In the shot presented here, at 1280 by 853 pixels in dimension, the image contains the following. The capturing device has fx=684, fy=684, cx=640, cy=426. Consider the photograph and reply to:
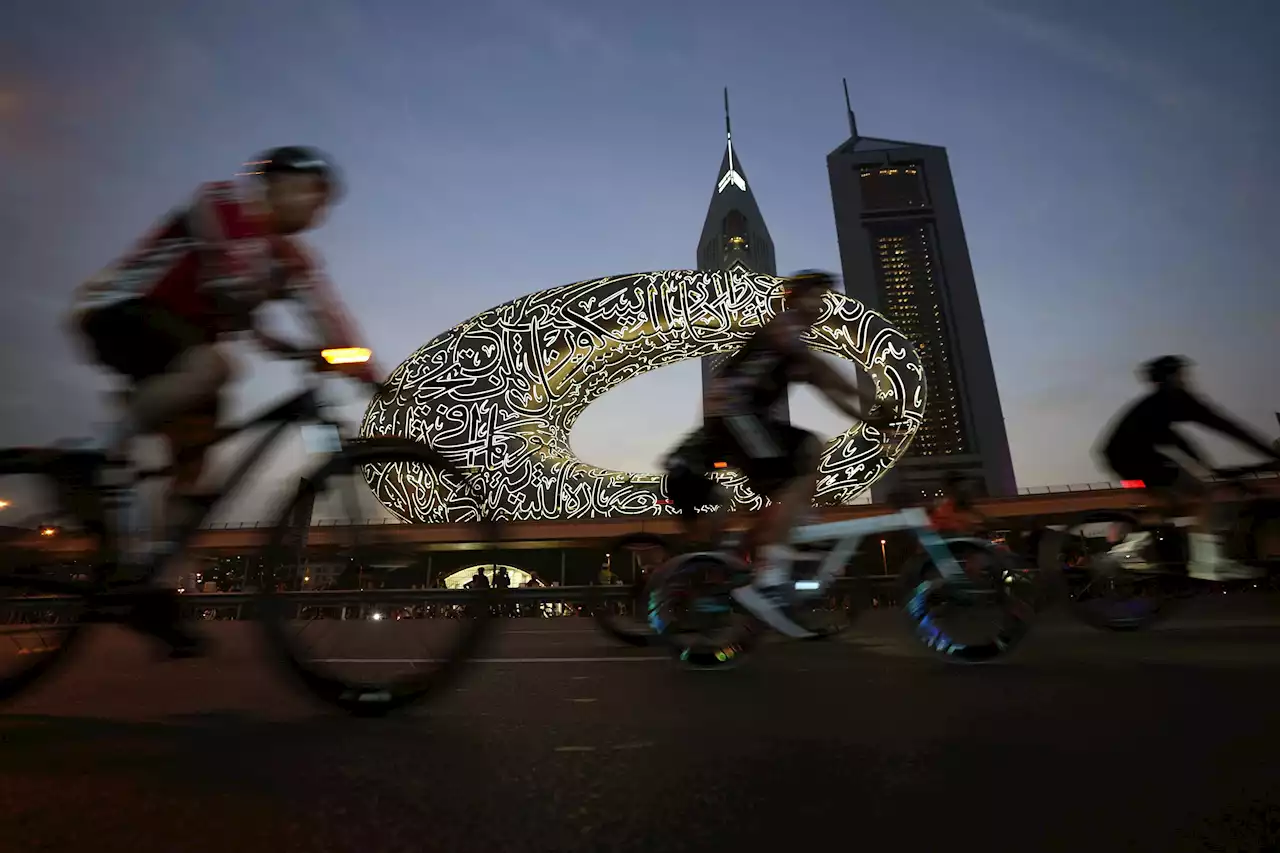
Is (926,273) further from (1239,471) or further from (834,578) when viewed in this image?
(834,578)

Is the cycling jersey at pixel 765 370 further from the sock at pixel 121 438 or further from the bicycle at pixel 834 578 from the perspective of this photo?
the sock at pixel 121 438

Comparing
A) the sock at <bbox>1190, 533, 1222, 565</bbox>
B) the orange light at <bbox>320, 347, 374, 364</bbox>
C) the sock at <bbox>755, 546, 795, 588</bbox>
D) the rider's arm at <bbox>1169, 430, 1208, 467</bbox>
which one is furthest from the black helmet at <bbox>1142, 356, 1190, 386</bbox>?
the orange light at <bbox>320, 347, 374, 364</bbox>

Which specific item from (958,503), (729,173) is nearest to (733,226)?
(729,173)

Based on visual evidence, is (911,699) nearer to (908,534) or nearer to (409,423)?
(908,534)

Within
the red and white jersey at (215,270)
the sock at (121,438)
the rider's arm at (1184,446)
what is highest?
the red and white jersey at (215,270)

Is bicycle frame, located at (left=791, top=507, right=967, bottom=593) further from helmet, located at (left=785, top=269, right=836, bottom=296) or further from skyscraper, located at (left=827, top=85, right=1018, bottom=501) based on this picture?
skyscraper, located at (left=827, top=85, right=1018, bottom=501)

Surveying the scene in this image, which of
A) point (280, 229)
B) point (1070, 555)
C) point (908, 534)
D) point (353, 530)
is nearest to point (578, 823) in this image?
point (353, 530)

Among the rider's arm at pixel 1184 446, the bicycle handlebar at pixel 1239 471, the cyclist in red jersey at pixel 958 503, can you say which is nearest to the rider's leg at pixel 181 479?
the cyclist in red jersey at pixel 958 503
